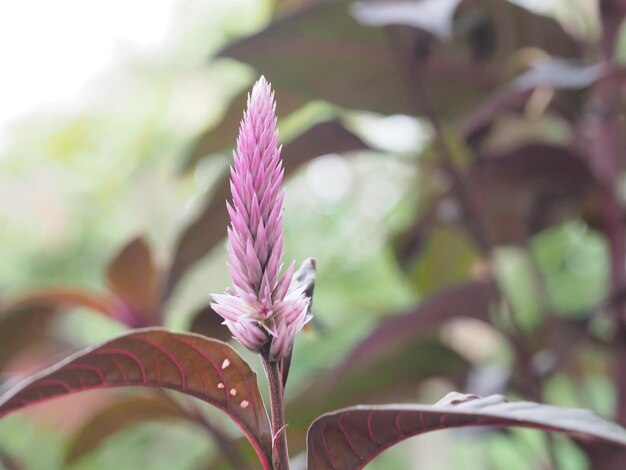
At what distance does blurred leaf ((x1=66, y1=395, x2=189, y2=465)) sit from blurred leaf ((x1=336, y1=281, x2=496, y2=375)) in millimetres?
149

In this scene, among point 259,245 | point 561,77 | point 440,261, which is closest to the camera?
point 259,245

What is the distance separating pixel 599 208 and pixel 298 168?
0.29m

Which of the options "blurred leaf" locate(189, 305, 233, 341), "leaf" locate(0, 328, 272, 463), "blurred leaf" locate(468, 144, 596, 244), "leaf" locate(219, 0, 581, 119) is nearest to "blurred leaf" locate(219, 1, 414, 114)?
"leaf" locate(219, 0, 581, 119)

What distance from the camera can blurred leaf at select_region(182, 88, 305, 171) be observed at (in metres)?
0.71

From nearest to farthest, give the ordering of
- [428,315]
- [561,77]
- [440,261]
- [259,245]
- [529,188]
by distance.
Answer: [259,245] < [561,77] < [428,315] < [529,188] < [440,261]

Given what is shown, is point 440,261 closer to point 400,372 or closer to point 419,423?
point 400,372

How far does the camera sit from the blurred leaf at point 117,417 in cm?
62

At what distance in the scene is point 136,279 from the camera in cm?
64

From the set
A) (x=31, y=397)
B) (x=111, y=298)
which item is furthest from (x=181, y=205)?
(x=31, y=397)

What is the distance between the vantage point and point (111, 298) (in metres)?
Result: 0.67

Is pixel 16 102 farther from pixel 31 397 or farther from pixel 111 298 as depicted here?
pixel 31 397

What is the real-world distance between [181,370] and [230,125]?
1.56 ft

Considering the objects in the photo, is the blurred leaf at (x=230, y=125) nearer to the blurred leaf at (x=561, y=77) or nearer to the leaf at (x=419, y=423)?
the blurred leaf at (x=561, y=77)

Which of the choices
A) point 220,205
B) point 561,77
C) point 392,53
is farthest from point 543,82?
point 220,205
